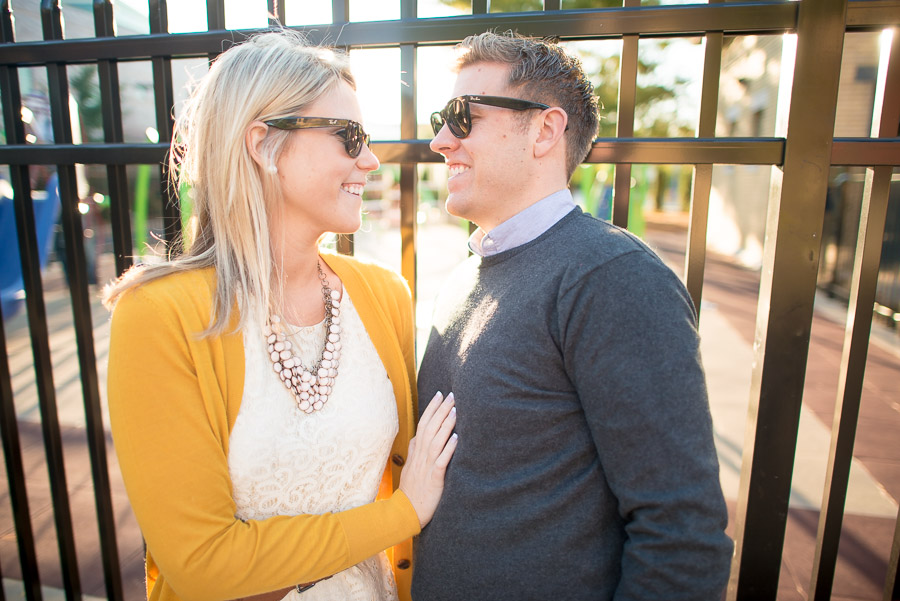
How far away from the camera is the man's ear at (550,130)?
173 centimetres

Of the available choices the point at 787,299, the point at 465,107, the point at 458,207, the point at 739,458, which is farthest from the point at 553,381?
the point at 739,458

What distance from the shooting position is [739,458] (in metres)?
4.38

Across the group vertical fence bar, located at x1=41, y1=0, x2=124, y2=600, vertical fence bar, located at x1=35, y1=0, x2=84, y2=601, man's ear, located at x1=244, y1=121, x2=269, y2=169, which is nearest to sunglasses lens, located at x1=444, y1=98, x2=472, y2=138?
man's ear, located at x1=244, y1=121, x2=269, y2=169

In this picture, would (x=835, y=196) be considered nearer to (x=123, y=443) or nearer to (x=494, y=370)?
(x=494, y=370)

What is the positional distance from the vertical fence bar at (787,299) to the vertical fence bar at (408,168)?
1124 mm

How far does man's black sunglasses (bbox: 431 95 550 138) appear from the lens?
5.60 feet

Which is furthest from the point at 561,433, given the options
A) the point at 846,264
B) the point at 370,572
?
the point at 846,264

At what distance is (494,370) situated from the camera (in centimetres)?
149

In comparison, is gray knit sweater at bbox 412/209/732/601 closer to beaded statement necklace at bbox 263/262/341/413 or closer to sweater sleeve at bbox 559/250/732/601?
sweater sleeve at bbox 559/250/732/601

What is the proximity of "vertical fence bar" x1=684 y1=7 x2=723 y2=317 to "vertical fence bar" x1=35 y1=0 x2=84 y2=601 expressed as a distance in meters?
2.24

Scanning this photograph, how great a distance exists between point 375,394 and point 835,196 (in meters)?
12.0

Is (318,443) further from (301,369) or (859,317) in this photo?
(859,317)

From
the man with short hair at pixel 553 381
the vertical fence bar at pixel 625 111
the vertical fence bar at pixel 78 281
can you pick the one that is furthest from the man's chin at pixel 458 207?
the vertical fence bar at pixel 78 281

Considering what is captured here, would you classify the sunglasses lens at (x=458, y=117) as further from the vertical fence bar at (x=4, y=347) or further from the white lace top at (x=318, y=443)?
Result: the vertical fence bar at (x=4, y=347)
